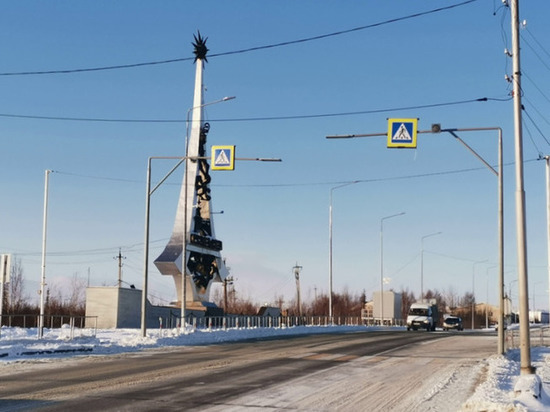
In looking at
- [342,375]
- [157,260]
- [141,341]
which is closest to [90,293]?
[157,260]

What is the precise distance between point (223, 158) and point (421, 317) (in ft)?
139

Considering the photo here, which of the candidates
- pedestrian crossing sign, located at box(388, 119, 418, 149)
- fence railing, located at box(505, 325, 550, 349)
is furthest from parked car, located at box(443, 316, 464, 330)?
pedestrian crossing sign, located at box(388, 119, 418, 149)

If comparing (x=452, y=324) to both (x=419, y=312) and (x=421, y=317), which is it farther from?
(x=421, y=317)

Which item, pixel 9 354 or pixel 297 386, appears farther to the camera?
pixel 9 354

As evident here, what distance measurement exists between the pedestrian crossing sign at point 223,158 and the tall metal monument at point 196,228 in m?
28.6

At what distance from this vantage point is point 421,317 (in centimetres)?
6781

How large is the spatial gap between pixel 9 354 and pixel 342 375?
468 inches

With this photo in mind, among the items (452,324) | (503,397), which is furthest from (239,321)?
(503,397)

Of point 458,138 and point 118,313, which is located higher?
point 458,138

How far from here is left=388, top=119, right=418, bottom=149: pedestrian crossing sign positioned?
24297mm

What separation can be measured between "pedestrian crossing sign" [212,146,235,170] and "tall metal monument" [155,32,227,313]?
2855 cm

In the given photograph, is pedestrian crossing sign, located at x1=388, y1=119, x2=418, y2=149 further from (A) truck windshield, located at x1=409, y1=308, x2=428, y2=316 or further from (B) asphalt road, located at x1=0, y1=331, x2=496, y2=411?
(A) truck windshield, located at x1=409, y1=308, x2=428, y2=316

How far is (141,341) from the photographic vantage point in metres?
31.5

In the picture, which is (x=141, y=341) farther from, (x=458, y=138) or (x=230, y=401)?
(x=230, y=401)
